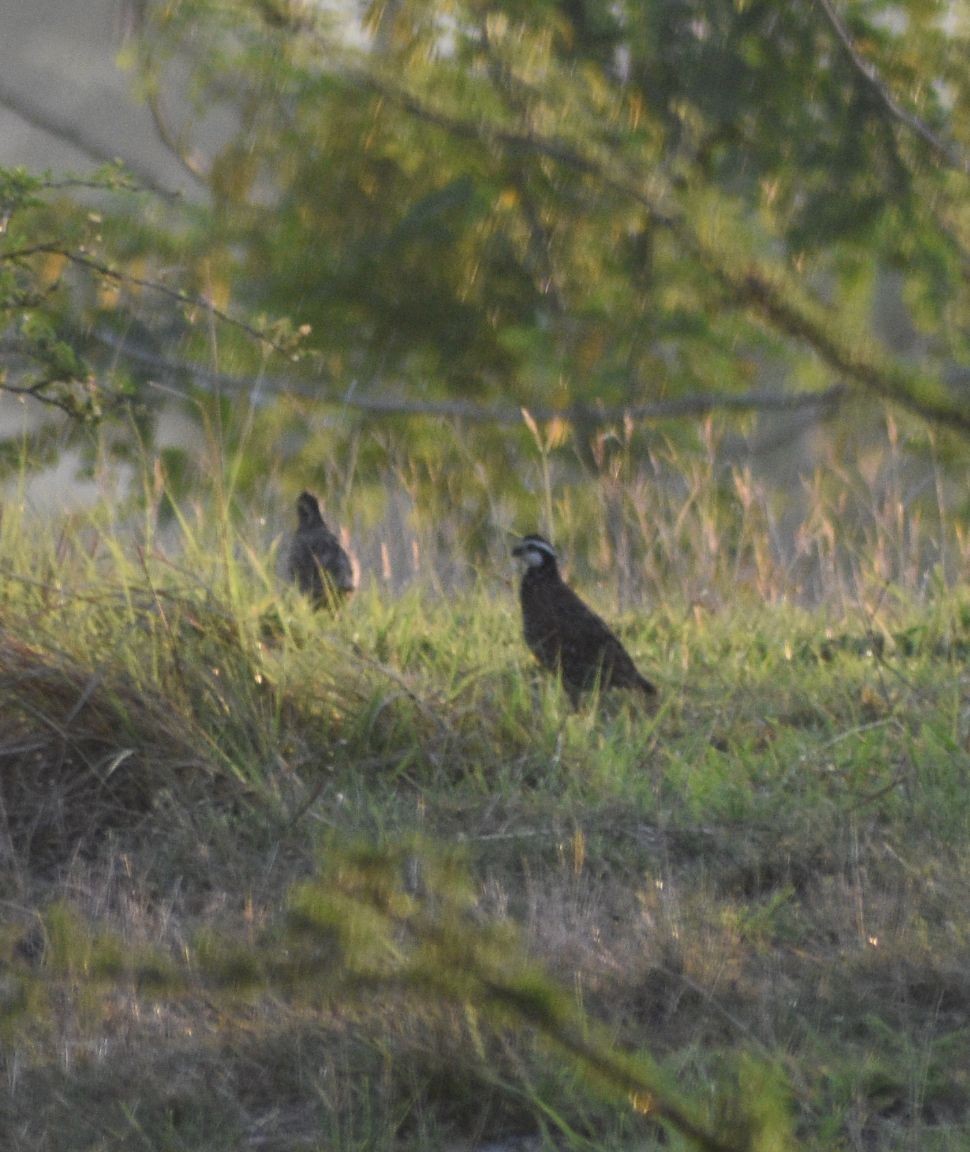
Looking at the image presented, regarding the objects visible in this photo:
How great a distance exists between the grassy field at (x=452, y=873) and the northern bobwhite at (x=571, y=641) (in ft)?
0.33

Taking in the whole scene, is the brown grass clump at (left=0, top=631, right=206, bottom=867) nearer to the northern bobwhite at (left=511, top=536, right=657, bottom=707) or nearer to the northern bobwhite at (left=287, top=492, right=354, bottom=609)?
A: the northern bobwhite at (left=511, top=536, right=657, bottom=707)

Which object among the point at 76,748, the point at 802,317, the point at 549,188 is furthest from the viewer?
the point at 549,188

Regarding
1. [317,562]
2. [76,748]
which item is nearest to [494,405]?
[317,562]

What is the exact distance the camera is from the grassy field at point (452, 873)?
2.28 metres

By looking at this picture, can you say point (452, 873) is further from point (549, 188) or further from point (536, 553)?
point (549, 188)

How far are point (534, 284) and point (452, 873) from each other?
10.0 m

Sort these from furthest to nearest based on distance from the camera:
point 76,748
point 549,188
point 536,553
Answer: point 549,188
point 536,553
point 76,748

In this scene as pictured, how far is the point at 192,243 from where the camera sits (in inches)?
452

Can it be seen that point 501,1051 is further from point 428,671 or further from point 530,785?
point 428,671

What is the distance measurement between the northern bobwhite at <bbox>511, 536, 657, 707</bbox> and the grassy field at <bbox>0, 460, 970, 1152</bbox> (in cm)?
10

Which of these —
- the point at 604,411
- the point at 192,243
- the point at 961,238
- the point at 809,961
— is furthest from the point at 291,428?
the point at 809,961

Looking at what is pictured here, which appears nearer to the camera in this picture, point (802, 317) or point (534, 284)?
point (802, 317)

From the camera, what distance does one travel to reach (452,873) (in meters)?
1.80

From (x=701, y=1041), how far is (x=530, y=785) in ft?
6.71
